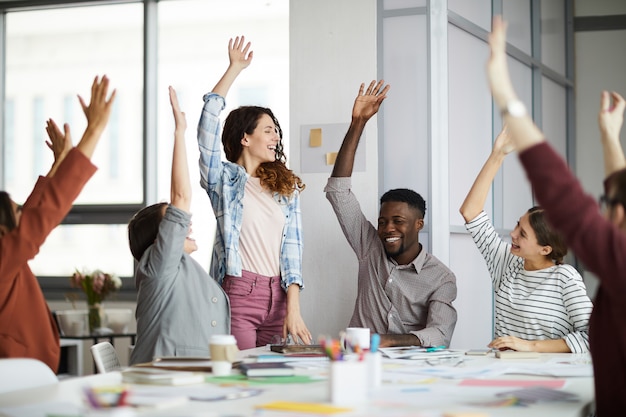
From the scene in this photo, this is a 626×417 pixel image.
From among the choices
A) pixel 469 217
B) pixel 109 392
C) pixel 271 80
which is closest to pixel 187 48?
pixel 271 80

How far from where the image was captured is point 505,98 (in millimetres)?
1709

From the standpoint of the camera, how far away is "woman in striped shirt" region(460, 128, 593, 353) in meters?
3.07

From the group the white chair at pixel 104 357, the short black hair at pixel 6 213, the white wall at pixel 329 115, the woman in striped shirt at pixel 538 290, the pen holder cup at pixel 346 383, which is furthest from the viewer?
the white wall at pixel 329 115

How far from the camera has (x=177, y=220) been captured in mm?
2770

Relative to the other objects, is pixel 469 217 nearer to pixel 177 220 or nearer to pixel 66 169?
pixel 177 220

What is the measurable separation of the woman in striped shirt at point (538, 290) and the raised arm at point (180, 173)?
1.15 m

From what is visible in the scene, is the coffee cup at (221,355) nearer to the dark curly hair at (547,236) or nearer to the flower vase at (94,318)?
the dark curly hair at (547,236)

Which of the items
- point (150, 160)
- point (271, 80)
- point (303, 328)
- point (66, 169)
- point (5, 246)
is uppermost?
point (271, 80)

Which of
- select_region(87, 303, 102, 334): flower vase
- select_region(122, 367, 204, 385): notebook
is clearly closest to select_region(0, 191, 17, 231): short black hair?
select_region(122, 367, 204, 385): notebook

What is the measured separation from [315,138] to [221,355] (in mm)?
2197

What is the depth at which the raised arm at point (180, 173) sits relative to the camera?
2.87 m

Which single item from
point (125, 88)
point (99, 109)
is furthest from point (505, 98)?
point (125, 88)

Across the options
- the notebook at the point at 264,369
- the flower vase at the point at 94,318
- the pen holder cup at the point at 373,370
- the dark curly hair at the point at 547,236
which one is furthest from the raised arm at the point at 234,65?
the flower vase at the point at 94,318

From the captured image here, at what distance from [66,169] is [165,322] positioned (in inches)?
29.5
